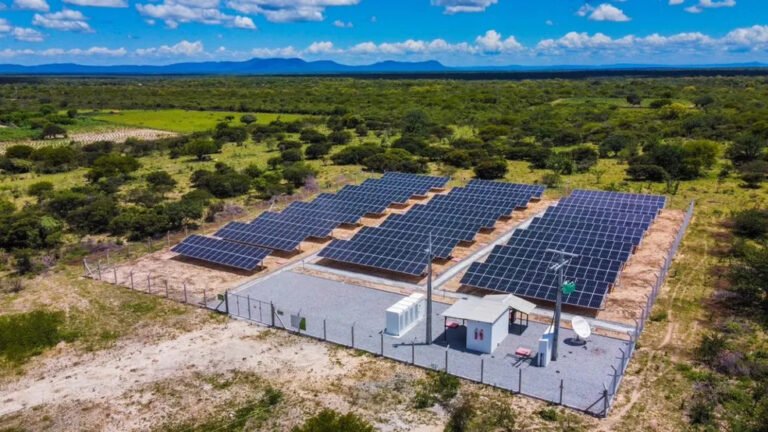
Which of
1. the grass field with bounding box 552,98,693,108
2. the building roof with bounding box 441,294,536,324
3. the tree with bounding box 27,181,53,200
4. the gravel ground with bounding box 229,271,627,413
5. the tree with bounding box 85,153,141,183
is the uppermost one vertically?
the grass field with bounding box 552,98,693,108

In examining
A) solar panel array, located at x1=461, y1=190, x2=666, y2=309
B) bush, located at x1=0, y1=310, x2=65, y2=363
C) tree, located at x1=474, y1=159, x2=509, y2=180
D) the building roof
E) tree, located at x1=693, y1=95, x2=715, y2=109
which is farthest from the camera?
tree, located at x1=693, y1=95, x2=715, y2=109

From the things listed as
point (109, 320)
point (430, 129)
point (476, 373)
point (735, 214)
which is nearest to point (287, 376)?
point (476, 373)

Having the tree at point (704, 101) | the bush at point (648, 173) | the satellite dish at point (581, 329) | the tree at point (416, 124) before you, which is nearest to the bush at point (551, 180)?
the bush at point (648, 173)

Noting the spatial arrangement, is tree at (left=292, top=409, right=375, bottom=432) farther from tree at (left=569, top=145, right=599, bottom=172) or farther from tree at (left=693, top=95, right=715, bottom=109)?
tree at (left=693, top=95, right=715, bottom=109)

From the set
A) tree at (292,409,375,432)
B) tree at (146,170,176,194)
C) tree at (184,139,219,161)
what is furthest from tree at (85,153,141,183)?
tree at (292,409,375,432)

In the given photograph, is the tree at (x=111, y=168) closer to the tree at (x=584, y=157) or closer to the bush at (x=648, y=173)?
the tree at (x=584, y=157)

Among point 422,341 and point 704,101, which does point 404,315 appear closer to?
point 422,341
